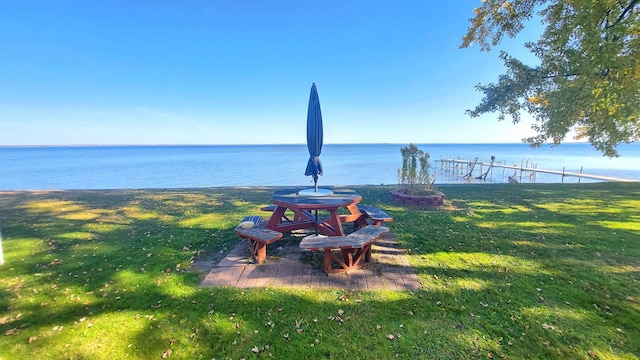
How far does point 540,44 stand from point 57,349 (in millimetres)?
12154

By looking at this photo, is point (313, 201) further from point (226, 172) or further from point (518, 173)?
point (518, 173)

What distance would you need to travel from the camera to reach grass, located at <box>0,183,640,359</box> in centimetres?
254

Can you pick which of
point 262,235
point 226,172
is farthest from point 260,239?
point 226,172

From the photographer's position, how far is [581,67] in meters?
5.34

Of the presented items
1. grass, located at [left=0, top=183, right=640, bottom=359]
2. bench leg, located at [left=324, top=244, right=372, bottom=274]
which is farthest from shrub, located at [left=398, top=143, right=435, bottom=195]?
bench leg, located at [left=324, top=244, right=372, bottom=274]

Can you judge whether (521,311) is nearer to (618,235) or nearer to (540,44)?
(618,235)

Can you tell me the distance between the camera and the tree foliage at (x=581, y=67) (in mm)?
5086

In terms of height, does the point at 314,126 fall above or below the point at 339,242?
above

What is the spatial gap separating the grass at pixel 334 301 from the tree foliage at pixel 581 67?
99.9 inches

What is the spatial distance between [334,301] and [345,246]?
728 millimetres

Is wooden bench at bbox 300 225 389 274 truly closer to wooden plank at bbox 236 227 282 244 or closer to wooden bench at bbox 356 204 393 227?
wooden plank at bbox 236 227 282 244

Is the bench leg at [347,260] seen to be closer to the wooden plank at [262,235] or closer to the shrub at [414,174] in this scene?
the wooden plank at [262,235]

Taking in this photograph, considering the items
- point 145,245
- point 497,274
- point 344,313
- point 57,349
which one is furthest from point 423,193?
point 57,349

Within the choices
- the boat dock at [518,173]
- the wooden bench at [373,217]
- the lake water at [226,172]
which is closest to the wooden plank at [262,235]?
the wooden bench at [373,217]
